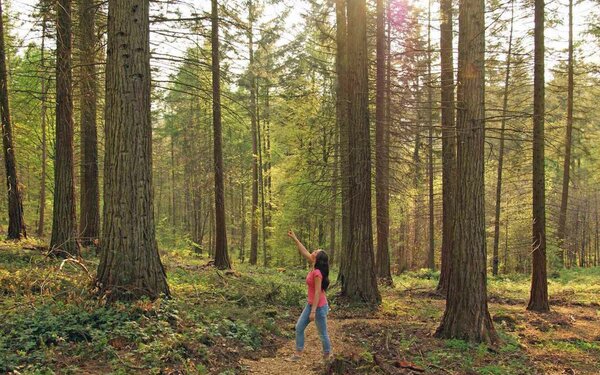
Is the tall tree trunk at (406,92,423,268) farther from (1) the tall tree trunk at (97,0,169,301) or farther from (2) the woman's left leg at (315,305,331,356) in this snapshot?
(1) the tall tree trunk at (97,0,169,301)

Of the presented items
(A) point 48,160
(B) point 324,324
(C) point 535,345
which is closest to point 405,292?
(C) point 535,345

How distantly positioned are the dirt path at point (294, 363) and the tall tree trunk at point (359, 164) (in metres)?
2.66

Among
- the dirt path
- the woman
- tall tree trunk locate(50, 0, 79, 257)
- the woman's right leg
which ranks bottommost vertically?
the dirt path

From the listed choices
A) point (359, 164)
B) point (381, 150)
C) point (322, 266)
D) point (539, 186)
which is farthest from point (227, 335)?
point (381, 150)

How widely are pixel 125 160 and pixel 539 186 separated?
33.8 ft

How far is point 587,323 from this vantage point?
1083 cm

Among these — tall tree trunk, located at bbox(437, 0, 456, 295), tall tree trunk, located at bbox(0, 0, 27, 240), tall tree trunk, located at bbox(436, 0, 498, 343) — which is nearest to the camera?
tall tree trunk, located at bbox(436, 0, 498, 343)

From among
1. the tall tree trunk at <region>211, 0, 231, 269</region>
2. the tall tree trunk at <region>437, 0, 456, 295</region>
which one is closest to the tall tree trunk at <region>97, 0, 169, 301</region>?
the tall tree trunk at <region>211, 0, 231, 269</region>

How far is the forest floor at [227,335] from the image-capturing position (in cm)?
495

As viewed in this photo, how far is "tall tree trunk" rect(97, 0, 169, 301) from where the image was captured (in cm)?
666

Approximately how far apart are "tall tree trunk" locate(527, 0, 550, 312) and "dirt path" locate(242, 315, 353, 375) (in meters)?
6.81

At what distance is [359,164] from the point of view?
10242 mm

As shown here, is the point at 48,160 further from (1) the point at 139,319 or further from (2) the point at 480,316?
(2) the point at 480,316

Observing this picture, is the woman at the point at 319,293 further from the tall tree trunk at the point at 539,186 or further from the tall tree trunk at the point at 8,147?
the tall tree trunk at the point at 8,147
